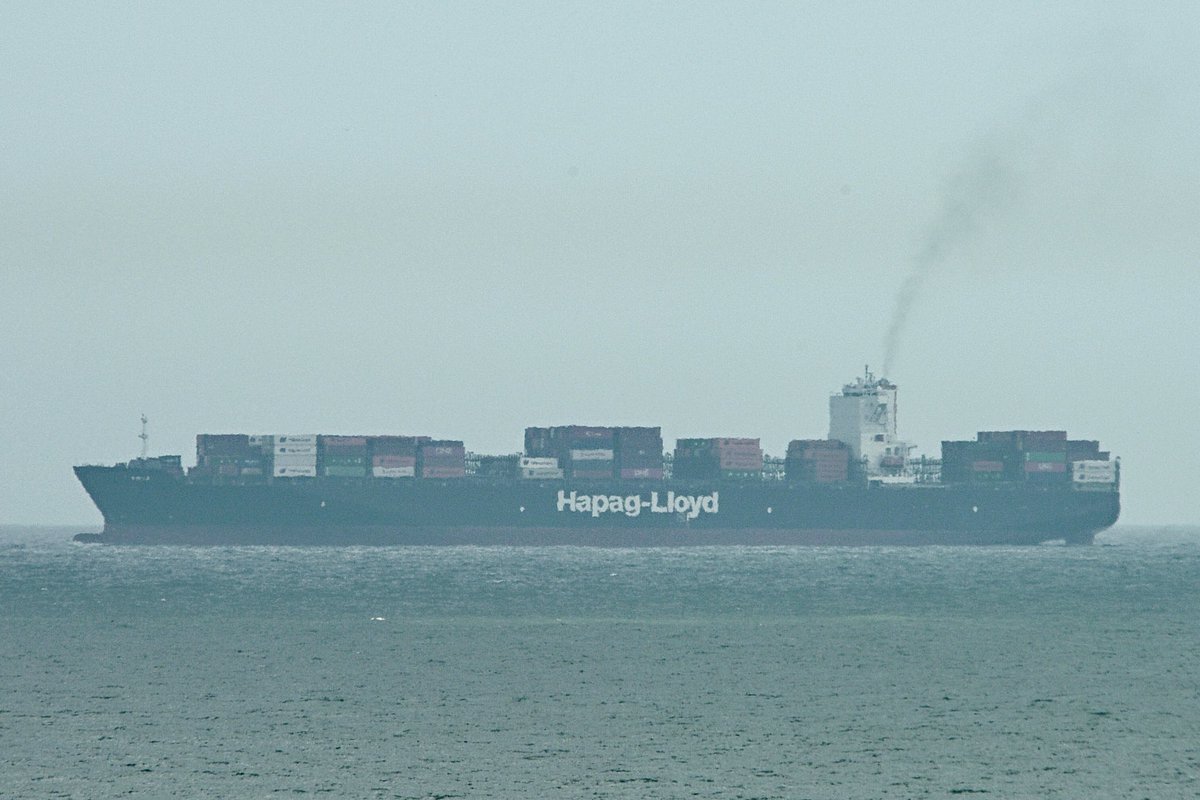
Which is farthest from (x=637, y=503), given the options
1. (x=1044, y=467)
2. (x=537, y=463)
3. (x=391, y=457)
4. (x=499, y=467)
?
(x=1044, y=467)

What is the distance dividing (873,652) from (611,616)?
1295cm

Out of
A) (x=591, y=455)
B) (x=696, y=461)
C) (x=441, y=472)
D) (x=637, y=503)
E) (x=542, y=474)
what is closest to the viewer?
(x=441, y=472)

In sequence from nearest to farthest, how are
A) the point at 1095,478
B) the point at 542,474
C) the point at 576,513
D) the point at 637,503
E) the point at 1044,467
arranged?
the point at 576,513 < the point at 542,474 < the point at 637,503 < the point at 1044,467 < the point at 1095,478

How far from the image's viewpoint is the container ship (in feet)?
330

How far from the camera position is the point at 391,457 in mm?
101562

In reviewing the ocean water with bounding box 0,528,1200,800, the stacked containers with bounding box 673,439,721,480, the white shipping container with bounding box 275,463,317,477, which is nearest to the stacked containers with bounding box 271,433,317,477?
the white shipping container with bounding box 275,463,317,477

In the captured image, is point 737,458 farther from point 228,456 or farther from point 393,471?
point 228,456

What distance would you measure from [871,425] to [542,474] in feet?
73.1

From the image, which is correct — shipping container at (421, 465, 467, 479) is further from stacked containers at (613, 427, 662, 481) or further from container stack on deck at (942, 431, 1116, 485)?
container stack on deck at (942, 431, 1116, 485)

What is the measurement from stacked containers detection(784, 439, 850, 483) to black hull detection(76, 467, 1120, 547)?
1.48 meters

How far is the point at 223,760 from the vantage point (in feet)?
82.4

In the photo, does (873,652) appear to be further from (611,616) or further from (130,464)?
(130,464)

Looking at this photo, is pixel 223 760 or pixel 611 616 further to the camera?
pixel 611 616

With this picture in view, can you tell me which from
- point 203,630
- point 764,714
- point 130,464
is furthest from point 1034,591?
point 130,464
